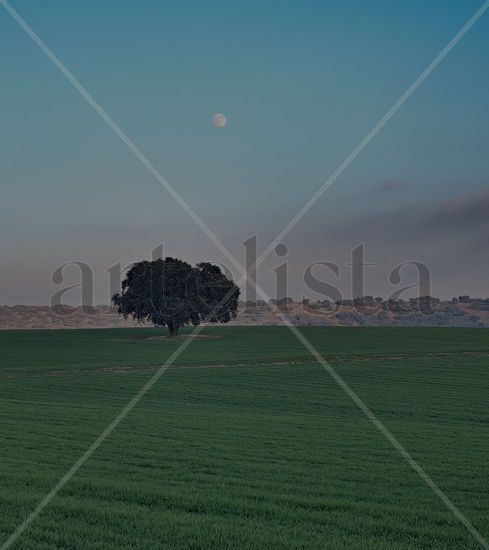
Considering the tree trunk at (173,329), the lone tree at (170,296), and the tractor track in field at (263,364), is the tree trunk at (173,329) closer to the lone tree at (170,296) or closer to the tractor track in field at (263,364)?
the lone tree at (170,296)

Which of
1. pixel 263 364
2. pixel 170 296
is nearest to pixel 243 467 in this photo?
pixel 263 364

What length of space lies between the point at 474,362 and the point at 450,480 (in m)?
46.2

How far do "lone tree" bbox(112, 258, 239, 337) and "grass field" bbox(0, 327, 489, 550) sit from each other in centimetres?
5267

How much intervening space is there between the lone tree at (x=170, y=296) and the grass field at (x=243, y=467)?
5267 centimetres

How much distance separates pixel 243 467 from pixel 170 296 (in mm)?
77387

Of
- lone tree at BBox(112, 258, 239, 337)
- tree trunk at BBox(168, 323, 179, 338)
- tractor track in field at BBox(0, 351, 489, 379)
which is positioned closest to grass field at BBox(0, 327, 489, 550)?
tractor track in field at BBox(0, 351, 489, 379)

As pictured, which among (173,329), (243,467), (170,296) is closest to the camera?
(243,467)

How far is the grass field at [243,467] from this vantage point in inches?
369

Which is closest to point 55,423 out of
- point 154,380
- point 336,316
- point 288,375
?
point 154,380

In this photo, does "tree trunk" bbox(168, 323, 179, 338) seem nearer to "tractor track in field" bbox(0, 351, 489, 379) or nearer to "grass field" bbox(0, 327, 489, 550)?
"tractor track in field" bbox(0, 351, 489, 379)

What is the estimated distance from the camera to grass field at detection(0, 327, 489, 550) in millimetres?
9375

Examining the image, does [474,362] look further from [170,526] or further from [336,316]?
[336,316]

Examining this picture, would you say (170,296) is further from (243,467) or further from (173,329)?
(243,467)

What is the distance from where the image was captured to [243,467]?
1419 centimetres
